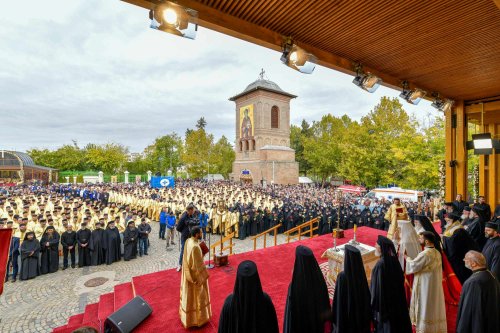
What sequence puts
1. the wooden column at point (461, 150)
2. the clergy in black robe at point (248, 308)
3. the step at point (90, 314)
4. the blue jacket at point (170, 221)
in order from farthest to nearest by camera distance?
the blue jacket at point (170, 221) < the wooden column at point (461, 150) < the step at point (90, 314) < the clergy in black robe at point (248, 308)

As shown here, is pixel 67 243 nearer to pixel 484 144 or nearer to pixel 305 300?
pixel 305 300

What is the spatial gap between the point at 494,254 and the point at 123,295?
7669 mm

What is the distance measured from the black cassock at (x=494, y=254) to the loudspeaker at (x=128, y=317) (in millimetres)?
6359

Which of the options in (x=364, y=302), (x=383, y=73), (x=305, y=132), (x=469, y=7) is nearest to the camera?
(x=364, y=302)

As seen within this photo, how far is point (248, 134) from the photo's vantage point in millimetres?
42375

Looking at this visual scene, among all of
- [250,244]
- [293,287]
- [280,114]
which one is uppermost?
[280,114]

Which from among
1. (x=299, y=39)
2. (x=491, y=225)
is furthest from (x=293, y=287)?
(x=491, y=225)

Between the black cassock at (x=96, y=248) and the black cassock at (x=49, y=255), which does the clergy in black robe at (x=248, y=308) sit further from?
the black cassock at (x=49, y=255)

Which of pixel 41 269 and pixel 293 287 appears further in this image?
pixel 41 269

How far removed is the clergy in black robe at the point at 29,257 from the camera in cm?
820

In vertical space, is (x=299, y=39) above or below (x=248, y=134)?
below

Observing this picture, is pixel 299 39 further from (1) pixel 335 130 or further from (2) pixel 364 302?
(1) pixel 335 130

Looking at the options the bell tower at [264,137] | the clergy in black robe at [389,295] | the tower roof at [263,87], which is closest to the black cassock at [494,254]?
the clergy in black robe at [389,295]

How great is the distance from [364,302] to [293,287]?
1.06 meters
